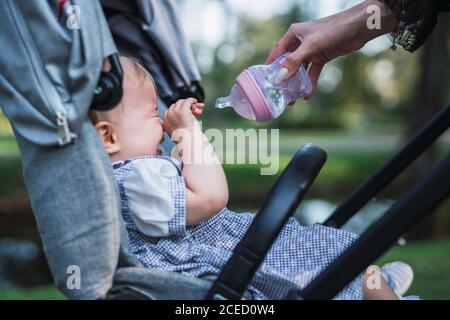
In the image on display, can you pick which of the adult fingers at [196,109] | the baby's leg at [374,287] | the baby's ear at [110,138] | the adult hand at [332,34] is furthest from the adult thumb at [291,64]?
the baby's leg at [374,287]

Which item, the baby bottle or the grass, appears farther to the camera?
the grass

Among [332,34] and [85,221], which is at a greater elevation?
[332,34]

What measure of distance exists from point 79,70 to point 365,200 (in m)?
1.18

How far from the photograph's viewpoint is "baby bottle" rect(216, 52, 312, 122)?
1.96 m

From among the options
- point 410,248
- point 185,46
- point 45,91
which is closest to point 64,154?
point 45,91

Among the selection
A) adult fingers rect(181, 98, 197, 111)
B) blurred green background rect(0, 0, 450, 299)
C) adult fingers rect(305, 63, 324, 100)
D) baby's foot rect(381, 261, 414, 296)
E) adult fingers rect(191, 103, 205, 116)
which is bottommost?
blurred green background rect(0, 0, 450, 299)

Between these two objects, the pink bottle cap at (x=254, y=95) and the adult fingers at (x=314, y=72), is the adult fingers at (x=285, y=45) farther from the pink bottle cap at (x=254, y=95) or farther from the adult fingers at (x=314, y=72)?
the pink bottle cap at (x=254, y=95)

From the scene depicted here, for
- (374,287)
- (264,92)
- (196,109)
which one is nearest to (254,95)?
(264,92)

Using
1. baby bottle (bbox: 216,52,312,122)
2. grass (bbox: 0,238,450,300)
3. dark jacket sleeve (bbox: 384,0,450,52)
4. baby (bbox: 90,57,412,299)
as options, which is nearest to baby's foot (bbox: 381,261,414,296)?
baby (bbox: 90,57,412,299)

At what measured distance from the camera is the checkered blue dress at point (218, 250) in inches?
68.0

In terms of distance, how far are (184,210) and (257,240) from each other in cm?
32

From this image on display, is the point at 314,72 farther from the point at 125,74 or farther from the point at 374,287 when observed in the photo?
the point at 374,287

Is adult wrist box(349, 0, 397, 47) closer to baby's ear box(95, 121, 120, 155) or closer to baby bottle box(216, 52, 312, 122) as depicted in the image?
baby bottle box(216, 52, 312, 122)

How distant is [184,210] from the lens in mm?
1771
